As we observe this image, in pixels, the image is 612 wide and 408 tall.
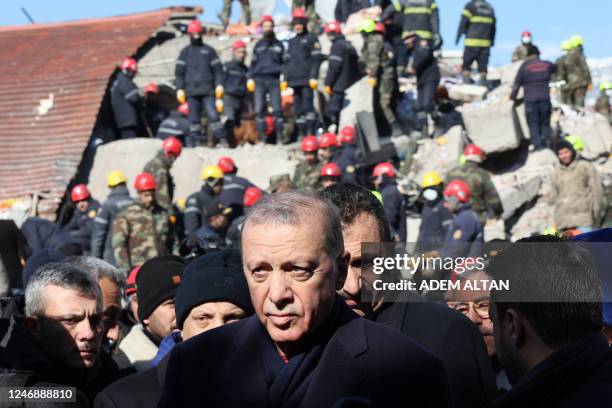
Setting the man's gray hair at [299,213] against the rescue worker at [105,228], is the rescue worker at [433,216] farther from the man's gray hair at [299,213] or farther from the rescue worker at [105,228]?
the man's gray hair at [299,213]

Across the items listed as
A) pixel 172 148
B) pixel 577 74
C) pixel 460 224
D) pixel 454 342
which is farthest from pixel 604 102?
pixel 454 342

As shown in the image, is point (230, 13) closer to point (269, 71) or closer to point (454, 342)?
point (269, 71)

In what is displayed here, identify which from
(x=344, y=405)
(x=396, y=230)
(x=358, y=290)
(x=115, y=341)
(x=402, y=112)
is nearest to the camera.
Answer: (x=344, y=405)

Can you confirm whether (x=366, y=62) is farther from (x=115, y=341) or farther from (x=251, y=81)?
(x=115, y=341)

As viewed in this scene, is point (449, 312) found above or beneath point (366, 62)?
above

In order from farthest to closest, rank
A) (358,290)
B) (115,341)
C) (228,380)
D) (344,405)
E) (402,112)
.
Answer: (402,112), (115,341), (358,290), (228,380), (344,405)

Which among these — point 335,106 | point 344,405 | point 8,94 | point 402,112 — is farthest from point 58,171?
point 344,405

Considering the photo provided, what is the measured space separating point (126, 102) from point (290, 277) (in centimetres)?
1613

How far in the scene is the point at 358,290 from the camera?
3.83m

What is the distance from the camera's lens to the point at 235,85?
17.8 metres

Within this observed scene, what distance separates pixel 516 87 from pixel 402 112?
92.9 inches

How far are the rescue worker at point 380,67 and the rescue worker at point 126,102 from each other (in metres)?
4.11

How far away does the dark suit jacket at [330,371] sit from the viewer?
300cm

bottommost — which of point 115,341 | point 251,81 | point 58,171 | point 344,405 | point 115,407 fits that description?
point 58,171
